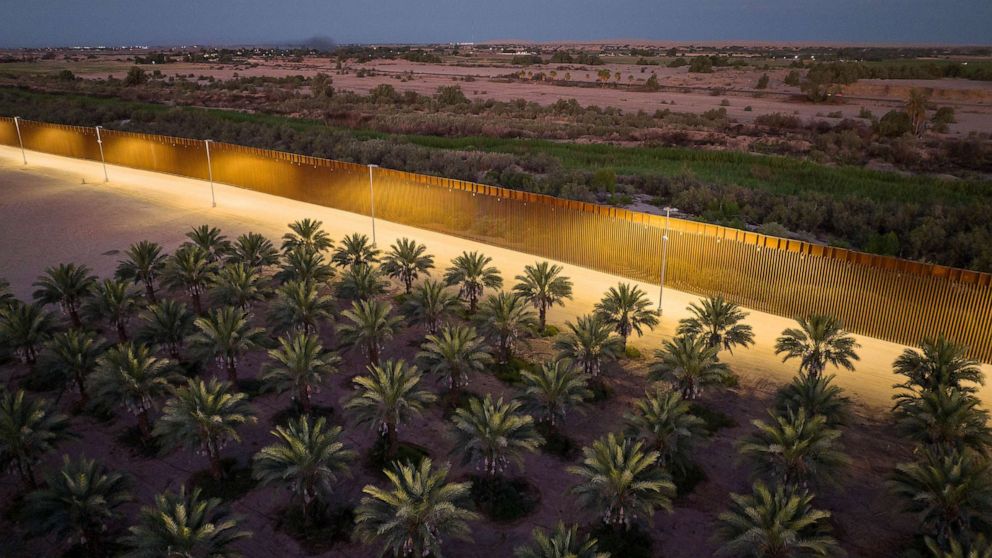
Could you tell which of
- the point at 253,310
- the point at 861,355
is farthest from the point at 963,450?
the point at 253,310

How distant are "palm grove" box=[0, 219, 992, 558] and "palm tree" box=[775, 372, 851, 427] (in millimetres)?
60

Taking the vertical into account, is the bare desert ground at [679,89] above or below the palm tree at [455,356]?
above

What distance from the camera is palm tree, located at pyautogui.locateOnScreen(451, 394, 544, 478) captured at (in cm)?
1396

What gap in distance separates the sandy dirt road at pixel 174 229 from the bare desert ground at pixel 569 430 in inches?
3.0

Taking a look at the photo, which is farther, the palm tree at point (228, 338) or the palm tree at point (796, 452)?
the palm tree at point (228, 338)

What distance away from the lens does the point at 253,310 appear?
2344 cm

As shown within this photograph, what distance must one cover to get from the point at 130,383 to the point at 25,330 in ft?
16.8

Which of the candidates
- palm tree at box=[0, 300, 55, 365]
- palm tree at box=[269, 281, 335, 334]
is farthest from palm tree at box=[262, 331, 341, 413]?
palm tree at box=[0, 300, 55, 365]

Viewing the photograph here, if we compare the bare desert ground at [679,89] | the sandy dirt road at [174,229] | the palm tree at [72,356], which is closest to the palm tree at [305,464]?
the palm tree at [72,356]

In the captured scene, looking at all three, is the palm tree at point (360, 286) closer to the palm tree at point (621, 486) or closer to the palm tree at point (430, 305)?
the palm tree at point (430, 305)

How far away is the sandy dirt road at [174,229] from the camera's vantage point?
2027cm

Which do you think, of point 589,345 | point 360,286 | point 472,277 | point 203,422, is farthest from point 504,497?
point 360,286

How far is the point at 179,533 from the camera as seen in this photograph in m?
11.2

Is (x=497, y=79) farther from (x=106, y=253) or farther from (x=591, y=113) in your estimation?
(x=106, y=253)
